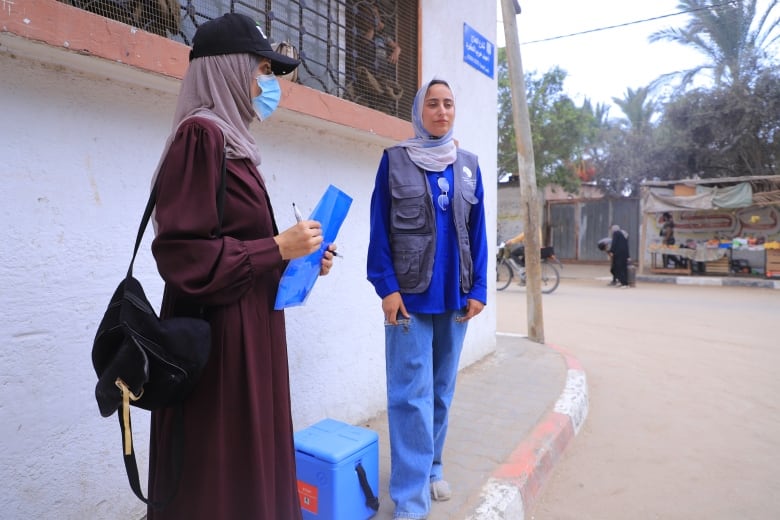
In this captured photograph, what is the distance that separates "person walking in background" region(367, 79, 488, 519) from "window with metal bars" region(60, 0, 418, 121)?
1109 millimetres

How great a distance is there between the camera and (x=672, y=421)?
11.4ft

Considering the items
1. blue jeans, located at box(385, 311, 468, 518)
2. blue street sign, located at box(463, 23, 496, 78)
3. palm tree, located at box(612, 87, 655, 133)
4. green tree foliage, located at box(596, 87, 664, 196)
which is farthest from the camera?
palm tree, located at box(612, 87, 655, 133)

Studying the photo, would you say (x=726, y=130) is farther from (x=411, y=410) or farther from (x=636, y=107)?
(x=411, y=410)

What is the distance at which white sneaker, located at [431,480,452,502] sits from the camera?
7.24 ft

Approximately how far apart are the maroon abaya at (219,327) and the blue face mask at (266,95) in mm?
223

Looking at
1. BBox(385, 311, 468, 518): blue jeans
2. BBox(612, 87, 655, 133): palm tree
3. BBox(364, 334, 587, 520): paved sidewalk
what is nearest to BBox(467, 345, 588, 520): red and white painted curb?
BBox(364, 334, 587, 520): paved sidewalk

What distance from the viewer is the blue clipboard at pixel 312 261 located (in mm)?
1354

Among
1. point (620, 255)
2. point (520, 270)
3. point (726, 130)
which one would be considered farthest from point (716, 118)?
Answer: point (520, 270)

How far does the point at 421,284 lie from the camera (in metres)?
1.99

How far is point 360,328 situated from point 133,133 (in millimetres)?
1712

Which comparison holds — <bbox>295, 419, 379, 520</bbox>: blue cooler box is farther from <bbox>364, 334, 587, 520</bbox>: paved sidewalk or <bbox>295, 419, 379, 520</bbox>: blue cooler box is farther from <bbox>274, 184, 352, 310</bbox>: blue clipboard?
<bbox>274, 184, 352, 310</bbox>: blue clipboard

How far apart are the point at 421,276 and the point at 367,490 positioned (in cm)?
87

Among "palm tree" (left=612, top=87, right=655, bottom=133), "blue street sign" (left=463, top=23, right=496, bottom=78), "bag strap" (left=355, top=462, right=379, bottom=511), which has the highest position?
"palm tree" (left=612, top=87, right=655, bottom=133)

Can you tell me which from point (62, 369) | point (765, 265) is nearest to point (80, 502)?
point (62, 369)
